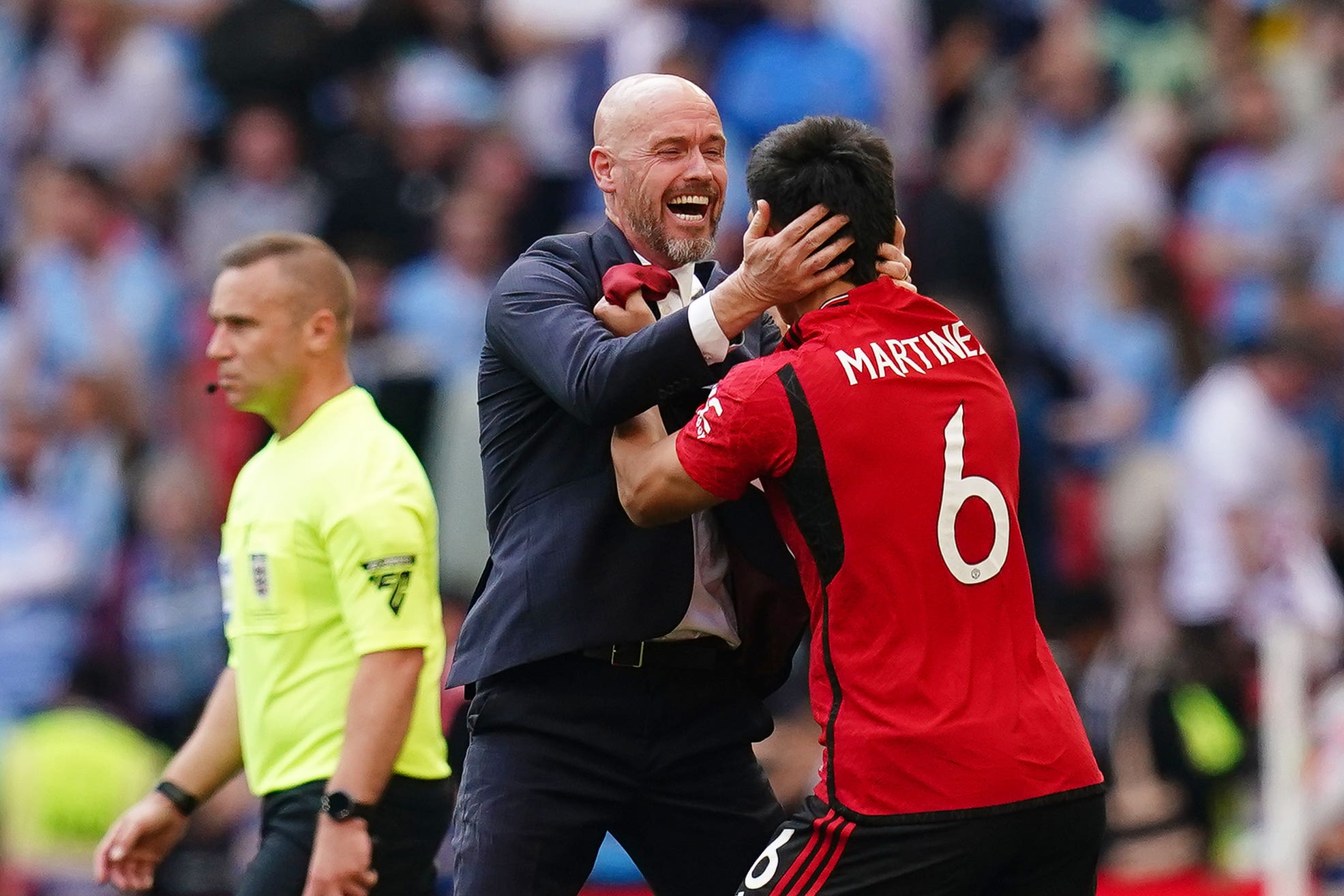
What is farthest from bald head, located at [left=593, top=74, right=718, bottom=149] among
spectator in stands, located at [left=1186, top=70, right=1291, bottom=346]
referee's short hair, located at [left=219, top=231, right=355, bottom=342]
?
spectator in stands, located at [left=1186, top=70, right=1291, bottom=346]

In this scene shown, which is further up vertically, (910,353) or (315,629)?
(910,353)

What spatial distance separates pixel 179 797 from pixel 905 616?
233 centimetres

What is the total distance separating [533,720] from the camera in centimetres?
461

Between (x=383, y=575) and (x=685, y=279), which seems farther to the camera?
(x=383, y=575)

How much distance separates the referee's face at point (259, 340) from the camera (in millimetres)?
5426

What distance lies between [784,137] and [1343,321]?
24.1 feet

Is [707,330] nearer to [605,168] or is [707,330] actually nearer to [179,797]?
[605,168]

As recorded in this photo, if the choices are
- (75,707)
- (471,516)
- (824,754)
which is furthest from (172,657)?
(824,754)

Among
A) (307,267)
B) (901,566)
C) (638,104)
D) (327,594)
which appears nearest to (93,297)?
(307,267)

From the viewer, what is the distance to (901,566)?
13.4ft

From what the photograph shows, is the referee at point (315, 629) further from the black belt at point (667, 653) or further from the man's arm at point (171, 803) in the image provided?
the black belt at point (667, 653)

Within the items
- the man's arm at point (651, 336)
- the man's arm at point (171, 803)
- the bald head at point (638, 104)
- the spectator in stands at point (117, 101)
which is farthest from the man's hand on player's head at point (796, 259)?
the spectator in stands at point (117, 101)

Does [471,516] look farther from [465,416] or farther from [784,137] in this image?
[784,137]

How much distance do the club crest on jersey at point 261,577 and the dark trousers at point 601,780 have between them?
30.9 inches
